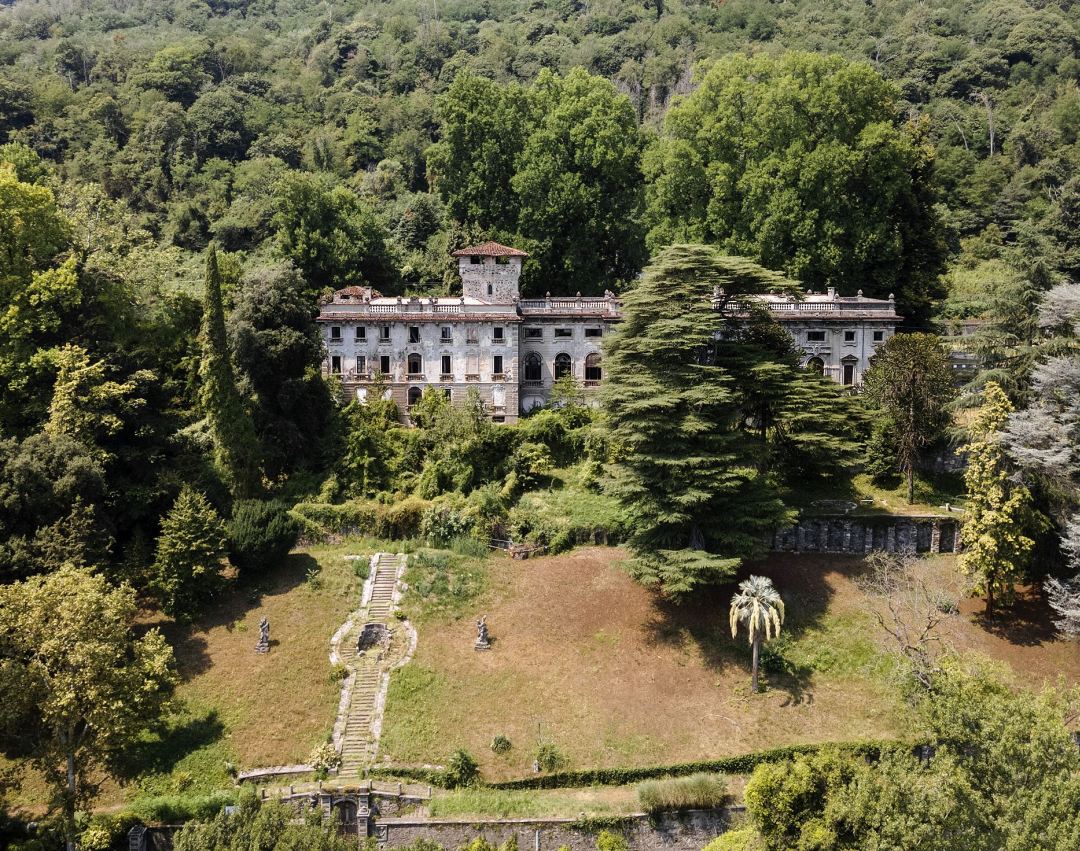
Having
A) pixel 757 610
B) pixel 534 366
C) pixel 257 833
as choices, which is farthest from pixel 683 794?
pixel 534 366

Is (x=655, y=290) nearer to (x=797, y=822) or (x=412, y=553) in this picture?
(x=412, y=553)

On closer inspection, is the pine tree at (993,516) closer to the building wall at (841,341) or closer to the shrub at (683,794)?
the building wall at (841,341)

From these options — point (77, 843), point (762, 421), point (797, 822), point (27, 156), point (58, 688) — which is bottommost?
point (77, 843)

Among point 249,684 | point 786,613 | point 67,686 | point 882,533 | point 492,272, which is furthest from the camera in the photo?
point 492,272

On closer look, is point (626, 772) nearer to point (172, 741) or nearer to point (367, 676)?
point (367, 676)

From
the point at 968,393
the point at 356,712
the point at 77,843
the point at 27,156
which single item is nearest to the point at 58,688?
the point at 77,843

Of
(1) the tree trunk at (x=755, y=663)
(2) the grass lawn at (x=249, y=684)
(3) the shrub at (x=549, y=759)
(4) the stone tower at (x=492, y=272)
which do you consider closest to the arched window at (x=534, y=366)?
(4) the stone tower at (x=492, y=272)

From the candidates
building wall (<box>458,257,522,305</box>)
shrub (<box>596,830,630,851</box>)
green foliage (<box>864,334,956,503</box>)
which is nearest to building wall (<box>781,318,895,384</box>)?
green foliage (<box>864,334,956,503</box>)
